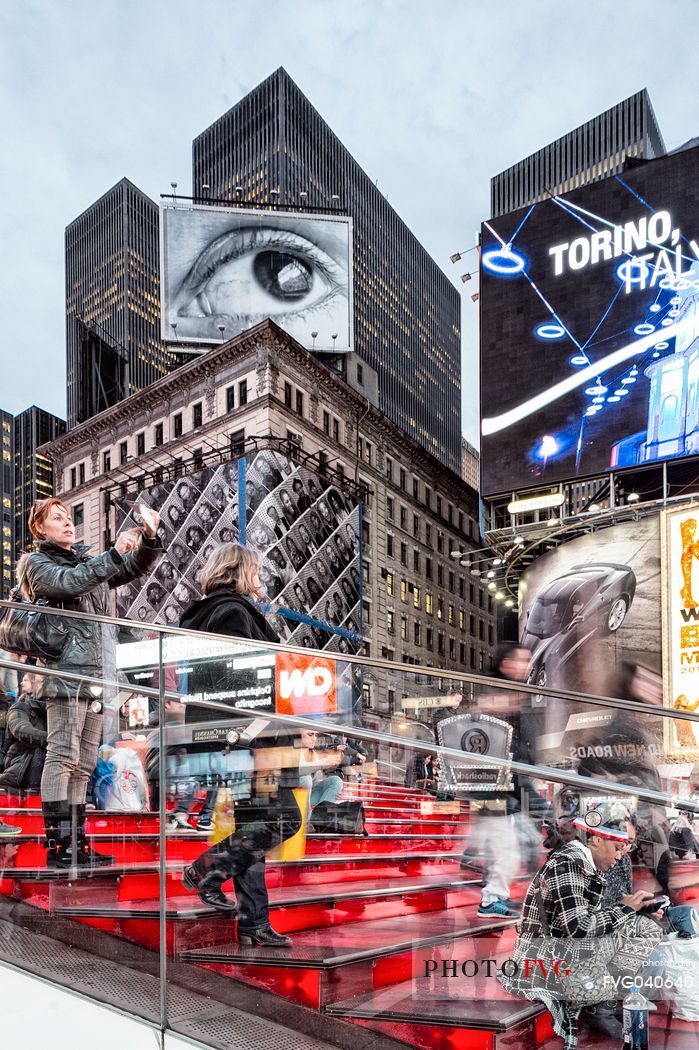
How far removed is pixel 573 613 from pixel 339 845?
65.4ft

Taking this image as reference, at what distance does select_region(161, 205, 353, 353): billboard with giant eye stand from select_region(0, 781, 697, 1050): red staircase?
36.5 meters

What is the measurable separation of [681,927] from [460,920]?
811 millimetres

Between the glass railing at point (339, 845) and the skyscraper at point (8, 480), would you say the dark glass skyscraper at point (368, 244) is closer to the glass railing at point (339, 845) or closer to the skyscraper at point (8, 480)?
the glass railing at point (339, 845)

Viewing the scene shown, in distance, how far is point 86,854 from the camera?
153 inches

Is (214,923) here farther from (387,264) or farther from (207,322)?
(387,264)

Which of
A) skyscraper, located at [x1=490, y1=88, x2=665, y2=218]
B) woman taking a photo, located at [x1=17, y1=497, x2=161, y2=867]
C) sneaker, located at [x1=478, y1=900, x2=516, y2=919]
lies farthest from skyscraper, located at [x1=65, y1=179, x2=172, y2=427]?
sneaker, located at [x1=478, y1=900, x2=516, y2=919]

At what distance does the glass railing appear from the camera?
3232 mm

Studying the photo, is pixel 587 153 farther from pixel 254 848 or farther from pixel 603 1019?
pixel 603 1019

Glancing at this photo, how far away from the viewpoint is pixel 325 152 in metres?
104

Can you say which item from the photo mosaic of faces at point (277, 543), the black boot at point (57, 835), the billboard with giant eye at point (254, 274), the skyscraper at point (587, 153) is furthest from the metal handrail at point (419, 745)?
the skyscraper at point (587, 153)

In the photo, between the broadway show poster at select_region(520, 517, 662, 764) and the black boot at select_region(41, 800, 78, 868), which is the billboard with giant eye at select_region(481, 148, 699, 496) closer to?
the broadway show poster at select_region(520, 517, 662, 764)

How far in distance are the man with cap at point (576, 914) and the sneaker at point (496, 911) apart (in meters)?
0.06

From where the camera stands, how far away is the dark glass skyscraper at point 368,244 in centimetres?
9175

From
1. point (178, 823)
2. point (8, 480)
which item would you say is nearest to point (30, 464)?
point (8, 480)
